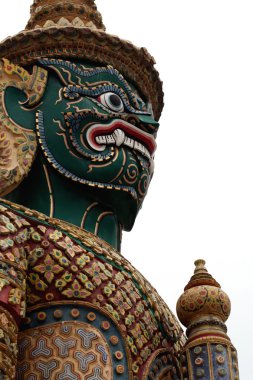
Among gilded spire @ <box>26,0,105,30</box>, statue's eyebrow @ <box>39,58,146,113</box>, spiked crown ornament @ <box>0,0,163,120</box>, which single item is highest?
gilded spire @ <box>26,0,105,30</box>

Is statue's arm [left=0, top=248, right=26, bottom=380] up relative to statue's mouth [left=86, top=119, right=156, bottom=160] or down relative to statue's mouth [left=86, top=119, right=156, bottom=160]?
down

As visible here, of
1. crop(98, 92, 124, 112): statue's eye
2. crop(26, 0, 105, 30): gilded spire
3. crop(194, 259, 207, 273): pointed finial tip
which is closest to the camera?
crop(194, 259, 207, 273): pointed finial tip

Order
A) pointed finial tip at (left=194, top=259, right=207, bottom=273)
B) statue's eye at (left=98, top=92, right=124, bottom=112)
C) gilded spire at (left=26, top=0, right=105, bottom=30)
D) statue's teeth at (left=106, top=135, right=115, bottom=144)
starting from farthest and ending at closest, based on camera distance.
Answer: gilded spire at (left=26, top=0, right=105, bottom=30)
statue's eye at (left=98, top=92, right=124, bottom=112)
statue's teeth at (left=106, top=135, right=115, bottom=144)
pointed finial tip at (left=194, top=259, right=207, bottom=273)

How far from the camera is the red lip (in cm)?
817

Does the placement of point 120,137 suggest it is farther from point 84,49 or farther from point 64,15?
point 64,15

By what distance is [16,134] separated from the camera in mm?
8031

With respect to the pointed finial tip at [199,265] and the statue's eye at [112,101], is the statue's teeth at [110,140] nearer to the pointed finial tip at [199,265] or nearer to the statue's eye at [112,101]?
the statue's eye at [112,101]

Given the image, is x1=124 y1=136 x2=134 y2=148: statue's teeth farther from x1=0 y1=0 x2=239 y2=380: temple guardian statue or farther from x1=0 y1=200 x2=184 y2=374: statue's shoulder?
x1=0 y1=200 x2=184 y2=374: statue's shoulder

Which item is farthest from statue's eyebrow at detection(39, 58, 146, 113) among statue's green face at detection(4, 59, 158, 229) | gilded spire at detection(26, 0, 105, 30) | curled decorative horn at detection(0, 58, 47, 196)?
gilded spire at detection(26, 0, 105, 30)

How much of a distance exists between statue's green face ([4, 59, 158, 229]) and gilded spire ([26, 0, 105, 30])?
0.97 m

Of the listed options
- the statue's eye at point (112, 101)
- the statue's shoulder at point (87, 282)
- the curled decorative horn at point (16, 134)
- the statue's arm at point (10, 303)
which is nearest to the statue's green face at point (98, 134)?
the statue's eye at point (112, 101)

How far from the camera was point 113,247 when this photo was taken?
8.09m

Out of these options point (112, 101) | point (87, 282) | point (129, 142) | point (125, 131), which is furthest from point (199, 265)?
point (112, 101)

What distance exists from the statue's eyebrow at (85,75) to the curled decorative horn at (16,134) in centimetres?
15
